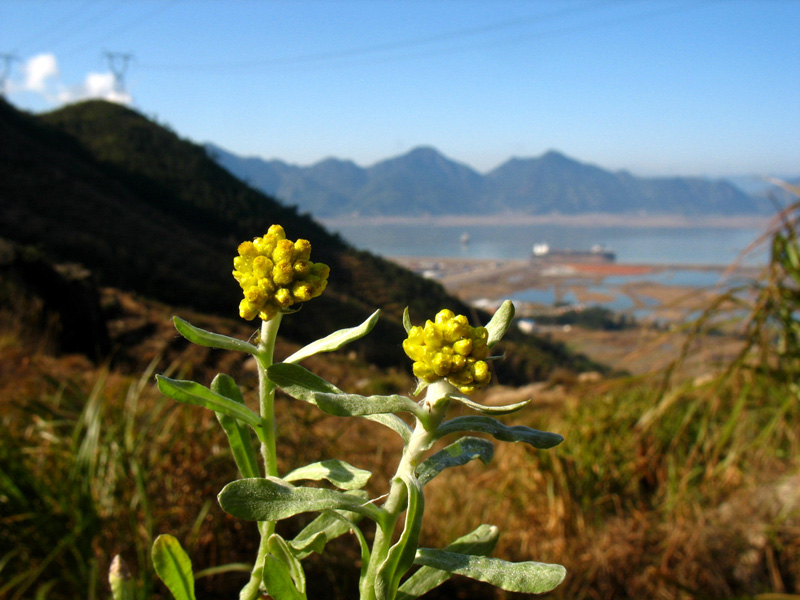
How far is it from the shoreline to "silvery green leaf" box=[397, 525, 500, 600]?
4001 inches

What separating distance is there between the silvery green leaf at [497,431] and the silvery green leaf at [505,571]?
118 mm

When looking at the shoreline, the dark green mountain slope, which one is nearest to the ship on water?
the dark green mountain slope

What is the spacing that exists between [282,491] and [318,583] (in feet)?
9.14

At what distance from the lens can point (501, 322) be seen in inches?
23.2

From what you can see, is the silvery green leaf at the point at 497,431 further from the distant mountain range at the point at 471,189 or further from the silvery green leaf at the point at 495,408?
the distant mountain range at the point at 471,189

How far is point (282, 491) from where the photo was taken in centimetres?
52

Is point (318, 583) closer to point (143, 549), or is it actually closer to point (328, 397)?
point (143, 549)

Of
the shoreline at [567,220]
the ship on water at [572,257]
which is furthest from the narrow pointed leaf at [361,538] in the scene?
the shoreline at [567,220]

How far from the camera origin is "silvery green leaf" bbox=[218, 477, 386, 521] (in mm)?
495

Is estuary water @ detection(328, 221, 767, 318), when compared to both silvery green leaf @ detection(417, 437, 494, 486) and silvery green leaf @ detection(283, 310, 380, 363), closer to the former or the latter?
silvery green leaf @ detection(417, 437, 494, 486)

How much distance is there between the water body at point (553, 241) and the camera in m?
58.7

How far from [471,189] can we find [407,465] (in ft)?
458

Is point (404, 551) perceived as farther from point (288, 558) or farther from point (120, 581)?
point (120, 581)

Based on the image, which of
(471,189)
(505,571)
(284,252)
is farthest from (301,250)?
(471,189)
